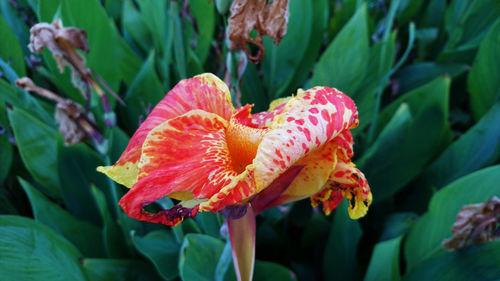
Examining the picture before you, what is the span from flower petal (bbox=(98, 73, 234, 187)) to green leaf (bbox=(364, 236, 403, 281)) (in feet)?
1.01

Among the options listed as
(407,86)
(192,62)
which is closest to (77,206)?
(192,62)

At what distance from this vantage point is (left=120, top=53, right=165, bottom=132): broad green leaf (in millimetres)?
688

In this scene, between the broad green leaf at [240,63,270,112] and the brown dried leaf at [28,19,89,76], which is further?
the broad green leaf at [240,63,270,112]

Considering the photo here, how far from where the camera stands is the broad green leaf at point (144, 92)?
69 centimetres

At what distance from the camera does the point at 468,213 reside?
0.50 m

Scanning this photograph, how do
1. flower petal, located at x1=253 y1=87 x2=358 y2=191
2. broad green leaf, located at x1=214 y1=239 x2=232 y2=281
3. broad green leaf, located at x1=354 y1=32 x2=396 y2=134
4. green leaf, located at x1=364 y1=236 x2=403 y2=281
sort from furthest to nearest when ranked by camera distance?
broad green leaf, located at x1=354 y1=32 x2=396 y2=134 < green leaf, located at x1=364 y1=236 x2=403 y2=281 < broad green leaf, located at x1=214 y1=239 x2=232 y2=281 < flower petal, located at x1=253 y1=87 x2=358 y2=191

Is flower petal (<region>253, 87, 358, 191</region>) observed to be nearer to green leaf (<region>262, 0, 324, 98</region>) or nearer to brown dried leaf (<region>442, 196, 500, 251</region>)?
brown dried leaf (<region>442, 196, 500, 251</region>)

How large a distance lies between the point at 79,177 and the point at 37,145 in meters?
0.09

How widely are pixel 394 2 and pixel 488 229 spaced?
1.28 ft

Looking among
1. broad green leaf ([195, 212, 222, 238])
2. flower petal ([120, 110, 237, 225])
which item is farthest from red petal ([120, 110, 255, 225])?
broad green leaf ([195, 212, 222, 238])

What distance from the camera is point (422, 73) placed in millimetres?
987

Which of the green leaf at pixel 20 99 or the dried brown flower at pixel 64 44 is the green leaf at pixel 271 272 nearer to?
the dried brown flower at pixel 64 44

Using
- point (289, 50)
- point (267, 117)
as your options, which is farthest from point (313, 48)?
point (267, 117)

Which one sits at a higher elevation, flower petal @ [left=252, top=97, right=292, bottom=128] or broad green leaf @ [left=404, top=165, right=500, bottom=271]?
flower petal @ [left=252, top=97, right=292, bottom=128]
